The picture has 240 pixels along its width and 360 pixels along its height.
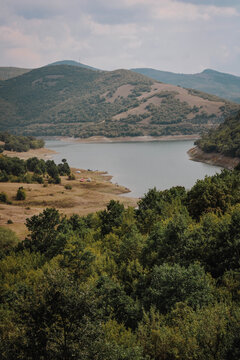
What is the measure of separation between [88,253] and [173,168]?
9844 cm

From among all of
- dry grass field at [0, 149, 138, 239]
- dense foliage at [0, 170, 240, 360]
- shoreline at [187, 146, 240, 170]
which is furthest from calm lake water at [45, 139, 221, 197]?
dense foliage at [0, 170, 240, 360]

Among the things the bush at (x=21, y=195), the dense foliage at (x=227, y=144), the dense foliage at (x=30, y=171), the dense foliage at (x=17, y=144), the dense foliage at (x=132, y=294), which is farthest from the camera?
the dense foliage at (x=17, y=144)

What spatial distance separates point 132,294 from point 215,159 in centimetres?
11707

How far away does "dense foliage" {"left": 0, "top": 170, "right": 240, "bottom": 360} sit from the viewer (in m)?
17.0

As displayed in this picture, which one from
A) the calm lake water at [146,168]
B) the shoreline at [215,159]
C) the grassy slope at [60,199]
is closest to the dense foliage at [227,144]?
the shoreline at [215,159]

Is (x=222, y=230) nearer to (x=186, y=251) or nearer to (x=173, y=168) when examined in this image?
(x=186, y=251)

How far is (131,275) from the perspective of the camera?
3089 cm

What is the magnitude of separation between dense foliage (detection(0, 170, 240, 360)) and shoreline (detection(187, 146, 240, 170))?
80.1 metres

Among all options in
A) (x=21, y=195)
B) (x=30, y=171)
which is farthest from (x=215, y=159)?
(x=21, y=195)

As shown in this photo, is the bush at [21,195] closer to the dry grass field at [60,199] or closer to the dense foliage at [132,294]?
the dry grass field at [60,199]

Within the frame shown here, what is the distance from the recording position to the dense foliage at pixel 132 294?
17.0m

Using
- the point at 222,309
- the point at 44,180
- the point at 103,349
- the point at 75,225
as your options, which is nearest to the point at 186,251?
the point at 222,309

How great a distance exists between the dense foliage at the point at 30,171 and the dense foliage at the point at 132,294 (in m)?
53.7

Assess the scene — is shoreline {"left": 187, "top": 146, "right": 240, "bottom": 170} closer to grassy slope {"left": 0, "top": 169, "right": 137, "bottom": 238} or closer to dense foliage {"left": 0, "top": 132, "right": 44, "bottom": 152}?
grassy slope {"left": 0, "top": 169, "right": 137, "bottom": 238}
